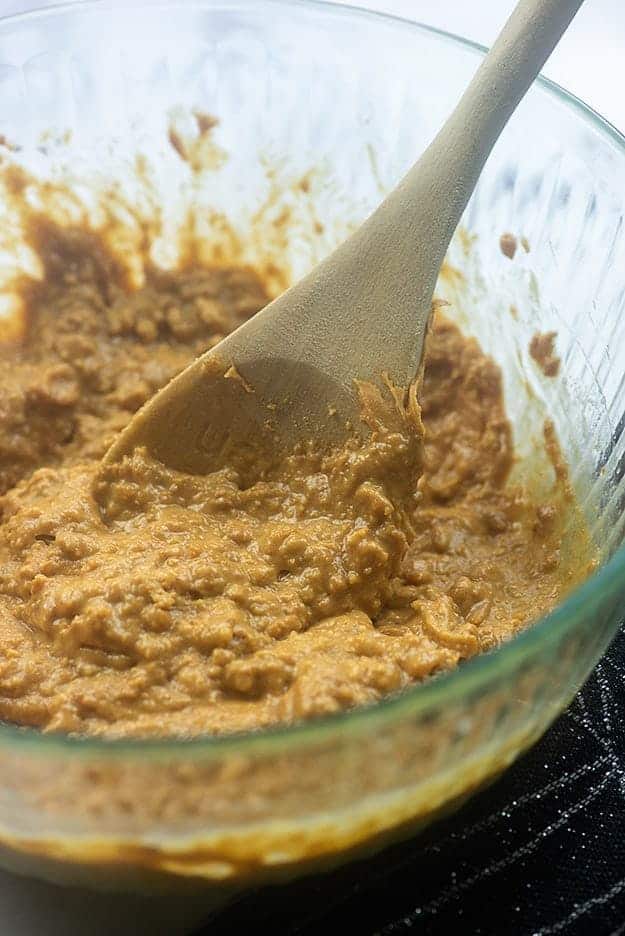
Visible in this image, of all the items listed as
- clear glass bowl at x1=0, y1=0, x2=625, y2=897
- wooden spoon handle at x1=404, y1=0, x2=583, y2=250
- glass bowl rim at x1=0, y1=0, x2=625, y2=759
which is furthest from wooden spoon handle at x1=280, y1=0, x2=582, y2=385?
glass bowl rim at x1=0, y1=0, x2=625, y2=759

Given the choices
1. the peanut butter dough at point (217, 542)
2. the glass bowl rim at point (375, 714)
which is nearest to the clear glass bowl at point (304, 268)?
the glass bowl rim at point (375, 714)

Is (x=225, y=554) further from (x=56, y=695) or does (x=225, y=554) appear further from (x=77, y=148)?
(x=77, y=148)

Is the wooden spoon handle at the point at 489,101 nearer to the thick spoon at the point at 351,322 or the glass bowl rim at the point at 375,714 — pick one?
the thick spoon at the point at 351,322

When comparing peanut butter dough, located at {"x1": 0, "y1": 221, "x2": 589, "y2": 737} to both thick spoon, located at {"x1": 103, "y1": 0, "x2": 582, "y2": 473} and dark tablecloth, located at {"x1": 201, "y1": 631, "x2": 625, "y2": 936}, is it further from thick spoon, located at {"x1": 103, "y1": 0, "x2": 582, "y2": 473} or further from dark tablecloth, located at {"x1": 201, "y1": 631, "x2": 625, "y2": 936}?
dark tablecloth, located at {"x1": 201, "y1": 631, "x2": 625, "y2": 936}

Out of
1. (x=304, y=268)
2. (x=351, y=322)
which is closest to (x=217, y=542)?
(x=351, y=322)

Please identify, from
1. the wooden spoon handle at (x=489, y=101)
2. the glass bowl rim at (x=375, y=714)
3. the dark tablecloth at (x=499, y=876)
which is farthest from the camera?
the wooden spoon handle at (x=489, y=101)

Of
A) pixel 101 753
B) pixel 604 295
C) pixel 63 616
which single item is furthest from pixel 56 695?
pixel 604 295
